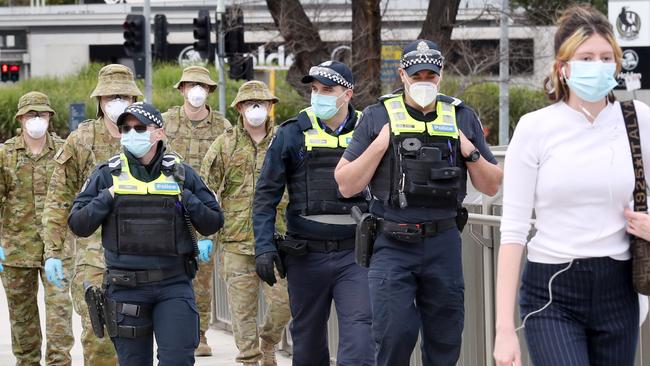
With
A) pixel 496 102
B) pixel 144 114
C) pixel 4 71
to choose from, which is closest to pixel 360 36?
pixel 144 114

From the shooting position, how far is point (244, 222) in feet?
31.5

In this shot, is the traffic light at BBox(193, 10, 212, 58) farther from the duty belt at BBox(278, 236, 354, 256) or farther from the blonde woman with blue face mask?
the blonde woman with blue face mask

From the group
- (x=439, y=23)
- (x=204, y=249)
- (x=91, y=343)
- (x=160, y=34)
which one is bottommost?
(x=91, y=343)

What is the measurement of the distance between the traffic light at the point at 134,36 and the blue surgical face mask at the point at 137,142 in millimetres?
23524

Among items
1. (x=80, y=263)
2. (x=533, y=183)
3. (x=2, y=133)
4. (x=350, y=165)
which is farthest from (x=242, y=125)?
(x=2, y=133)

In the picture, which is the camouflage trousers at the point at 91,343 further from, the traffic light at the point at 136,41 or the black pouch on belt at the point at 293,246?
the traffic light at the point at 136,41

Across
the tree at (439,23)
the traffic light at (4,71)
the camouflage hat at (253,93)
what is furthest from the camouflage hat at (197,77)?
the traffic light at (4,71)

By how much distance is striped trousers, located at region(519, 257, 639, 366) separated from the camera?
451 cm

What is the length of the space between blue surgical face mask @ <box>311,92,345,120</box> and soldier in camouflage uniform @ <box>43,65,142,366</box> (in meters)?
1.67

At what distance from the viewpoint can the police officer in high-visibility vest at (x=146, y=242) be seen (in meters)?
6.94

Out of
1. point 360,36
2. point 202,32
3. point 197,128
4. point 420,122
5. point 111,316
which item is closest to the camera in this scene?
point 420,122

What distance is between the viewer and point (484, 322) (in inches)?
299

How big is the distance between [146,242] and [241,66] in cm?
2130

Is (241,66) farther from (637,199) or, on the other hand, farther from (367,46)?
(637,199)
